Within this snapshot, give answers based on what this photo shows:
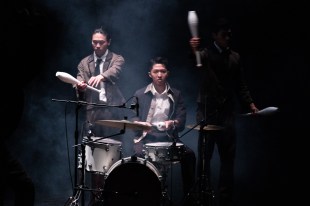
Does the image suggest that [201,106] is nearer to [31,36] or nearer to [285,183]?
[285,183]

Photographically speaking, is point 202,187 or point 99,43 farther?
point 99,43

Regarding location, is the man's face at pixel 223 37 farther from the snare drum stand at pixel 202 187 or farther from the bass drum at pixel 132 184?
the bass drum at pixel 132 184

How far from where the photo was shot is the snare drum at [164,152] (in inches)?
240

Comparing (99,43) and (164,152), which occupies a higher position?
(99,43)

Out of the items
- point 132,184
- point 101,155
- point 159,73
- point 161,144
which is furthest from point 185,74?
point 132,184

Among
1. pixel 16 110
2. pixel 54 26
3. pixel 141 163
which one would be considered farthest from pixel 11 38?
pixel 54 26

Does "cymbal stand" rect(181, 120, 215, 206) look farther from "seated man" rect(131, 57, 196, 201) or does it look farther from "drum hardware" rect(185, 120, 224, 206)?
"seated man" rect(131, 57, 196, 201)

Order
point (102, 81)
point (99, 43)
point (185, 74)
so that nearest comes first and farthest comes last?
point (102, 81) < point (99, 43) < point (185, 74)

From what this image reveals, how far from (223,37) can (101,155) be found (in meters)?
1.91

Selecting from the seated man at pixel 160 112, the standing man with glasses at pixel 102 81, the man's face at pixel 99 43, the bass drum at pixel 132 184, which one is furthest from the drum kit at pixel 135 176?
the man's face at pixel 99 43

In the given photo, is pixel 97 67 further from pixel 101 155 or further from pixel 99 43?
pixel 101 155

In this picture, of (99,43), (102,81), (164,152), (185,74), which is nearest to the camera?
(164,152)

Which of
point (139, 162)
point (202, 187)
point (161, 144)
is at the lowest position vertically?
point (202, 187)

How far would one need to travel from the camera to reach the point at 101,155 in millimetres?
6160
